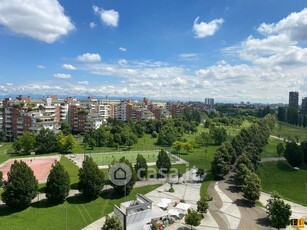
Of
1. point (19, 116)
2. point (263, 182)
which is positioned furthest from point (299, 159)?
point (19, 116)

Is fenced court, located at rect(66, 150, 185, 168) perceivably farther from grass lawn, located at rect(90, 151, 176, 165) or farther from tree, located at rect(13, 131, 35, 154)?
tree, located at rect(13, 131, 35, 154)

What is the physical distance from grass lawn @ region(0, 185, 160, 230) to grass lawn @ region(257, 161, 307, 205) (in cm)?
2467

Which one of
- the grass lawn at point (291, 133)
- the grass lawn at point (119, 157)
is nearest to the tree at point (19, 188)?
the grass lawn at point (119, 157)

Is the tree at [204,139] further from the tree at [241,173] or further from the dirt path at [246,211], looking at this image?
the tree at [241,173]

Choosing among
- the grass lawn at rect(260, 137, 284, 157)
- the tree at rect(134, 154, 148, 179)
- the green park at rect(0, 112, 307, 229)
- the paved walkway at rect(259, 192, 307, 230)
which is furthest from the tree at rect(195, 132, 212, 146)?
the paved walkway at rect(259, 192, 307, 230)

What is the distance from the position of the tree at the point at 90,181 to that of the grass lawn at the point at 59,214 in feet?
3.69

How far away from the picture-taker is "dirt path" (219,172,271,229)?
29.6m

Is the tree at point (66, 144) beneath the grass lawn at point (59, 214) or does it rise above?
above

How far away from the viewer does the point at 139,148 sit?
234 feet

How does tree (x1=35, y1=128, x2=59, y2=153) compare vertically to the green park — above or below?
above

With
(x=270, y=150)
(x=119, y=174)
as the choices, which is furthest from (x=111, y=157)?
(x=270, y=150)

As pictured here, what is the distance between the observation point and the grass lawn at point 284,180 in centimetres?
4012

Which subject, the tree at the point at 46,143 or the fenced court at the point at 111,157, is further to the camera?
the tree at the point at 46,143

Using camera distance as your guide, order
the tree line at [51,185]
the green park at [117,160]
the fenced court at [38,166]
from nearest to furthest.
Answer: the green park at [117,160] < the tree line at [51,185] < the fenced court at [38,166]
